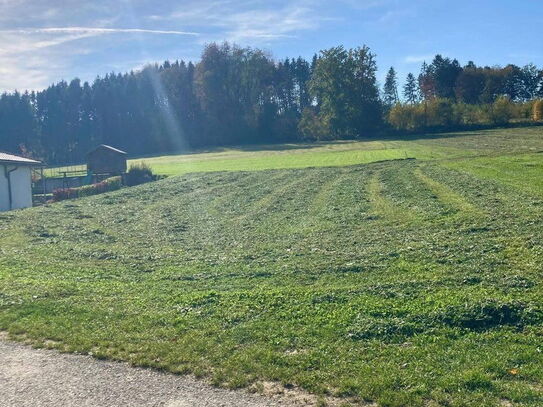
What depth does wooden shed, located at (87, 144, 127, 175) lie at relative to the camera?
2534 inches

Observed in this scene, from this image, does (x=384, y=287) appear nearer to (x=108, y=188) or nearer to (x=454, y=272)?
(x=454, y=272)

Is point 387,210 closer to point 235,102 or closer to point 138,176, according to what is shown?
point 138,176

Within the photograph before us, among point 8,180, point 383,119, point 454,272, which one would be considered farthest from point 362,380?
point 383,119

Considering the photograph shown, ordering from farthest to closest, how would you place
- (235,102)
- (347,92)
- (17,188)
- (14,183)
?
(235,102)
(347,92)
(17,188)
(14,183)

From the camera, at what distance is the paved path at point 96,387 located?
5.65 metres

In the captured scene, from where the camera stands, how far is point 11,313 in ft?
29.3

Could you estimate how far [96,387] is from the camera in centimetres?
607

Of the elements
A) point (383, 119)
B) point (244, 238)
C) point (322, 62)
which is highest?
point (322, 62)

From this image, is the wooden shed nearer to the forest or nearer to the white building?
the white building

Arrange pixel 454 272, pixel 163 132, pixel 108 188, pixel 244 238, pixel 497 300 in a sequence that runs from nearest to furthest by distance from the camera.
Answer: pixel 497 300, pixel 454 272, pixel 244 238, pixel 108 188, pixel 163 132

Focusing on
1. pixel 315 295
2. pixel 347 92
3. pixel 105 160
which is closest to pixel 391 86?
pixel 347 92

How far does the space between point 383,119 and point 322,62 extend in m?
15.5

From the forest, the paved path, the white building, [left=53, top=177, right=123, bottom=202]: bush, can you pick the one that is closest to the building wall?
the white building

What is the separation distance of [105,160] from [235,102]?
172 ft
